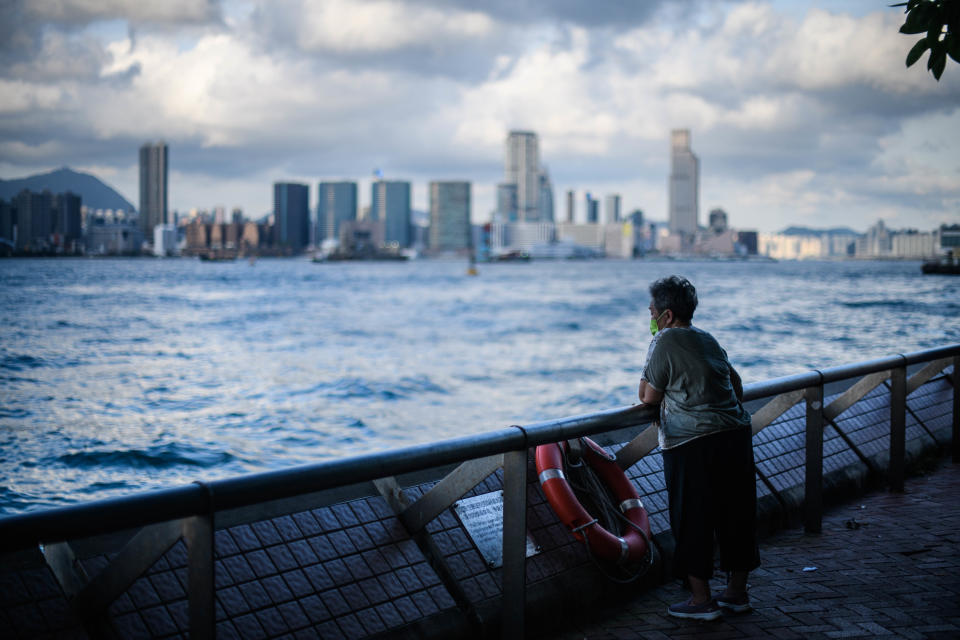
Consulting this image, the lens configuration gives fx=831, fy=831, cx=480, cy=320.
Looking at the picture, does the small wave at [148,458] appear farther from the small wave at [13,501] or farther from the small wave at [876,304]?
the small wave at [876,304]

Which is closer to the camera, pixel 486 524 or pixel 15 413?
pixel 486 524

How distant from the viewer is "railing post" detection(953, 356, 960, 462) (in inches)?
306

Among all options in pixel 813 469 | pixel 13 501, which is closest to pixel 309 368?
pixel 13 501

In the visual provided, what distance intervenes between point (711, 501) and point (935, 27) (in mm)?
2334

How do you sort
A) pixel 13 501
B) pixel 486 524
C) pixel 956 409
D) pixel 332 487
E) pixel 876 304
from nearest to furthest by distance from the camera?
pixel 332 487 < pixel 486 524 < pixel 956 409 < pixel 13 501 < pixel 876 304

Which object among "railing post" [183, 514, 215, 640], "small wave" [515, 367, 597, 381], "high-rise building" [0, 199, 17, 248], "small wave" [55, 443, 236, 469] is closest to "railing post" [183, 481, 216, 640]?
"railing post" [183, 514, 215, 640]

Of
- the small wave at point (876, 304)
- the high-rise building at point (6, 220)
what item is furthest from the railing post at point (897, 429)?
the high-rise building at point (6, 220)

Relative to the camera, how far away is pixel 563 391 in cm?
2572

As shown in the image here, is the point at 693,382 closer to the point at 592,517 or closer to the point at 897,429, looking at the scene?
the point at 592,517

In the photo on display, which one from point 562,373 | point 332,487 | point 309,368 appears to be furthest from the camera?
point 309,368

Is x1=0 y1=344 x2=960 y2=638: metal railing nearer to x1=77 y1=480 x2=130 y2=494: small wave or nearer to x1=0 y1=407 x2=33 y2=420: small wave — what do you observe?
x1=77 y1=480 x2=130 y2=494: small wave

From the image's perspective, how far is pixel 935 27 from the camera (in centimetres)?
332

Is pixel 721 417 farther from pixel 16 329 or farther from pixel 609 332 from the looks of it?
pixel 16 329

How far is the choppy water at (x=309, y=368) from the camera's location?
57.9 ft
